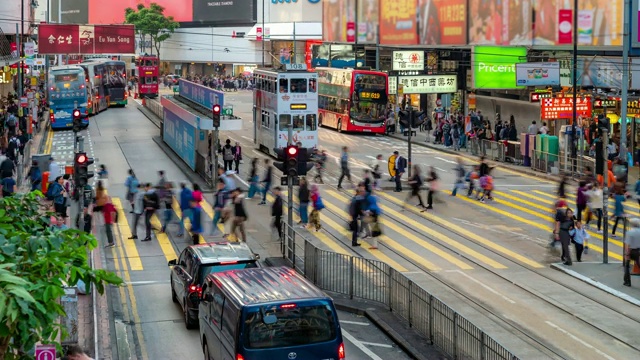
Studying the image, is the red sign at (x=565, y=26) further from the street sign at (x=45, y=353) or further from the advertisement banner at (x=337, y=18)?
the street sign at (x=45, y=353)

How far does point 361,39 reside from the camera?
252ft

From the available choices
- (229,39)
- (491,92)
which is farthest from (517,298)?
(229,39)

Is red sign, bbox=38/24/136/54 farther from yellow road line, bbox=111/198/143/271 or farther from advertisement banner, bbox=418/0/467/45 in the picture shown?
yellow road line, bbox=111/198/143/271

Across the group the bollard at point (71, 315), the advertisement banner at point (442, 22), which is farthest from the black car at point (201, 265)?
the advertisement banner at point (442, 22)

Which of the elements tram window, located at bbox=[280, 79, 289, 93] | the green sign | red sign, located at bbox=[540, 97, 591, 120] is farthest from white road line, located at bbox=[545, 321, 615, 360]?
the green sign

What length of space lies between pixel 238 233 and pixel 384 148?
25.3 meters

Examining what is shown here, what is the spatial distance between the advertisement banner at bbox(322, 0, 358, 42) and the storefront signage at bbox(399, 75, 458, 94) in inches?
925

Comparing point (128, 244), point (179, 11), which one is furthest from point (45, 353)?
point (179, 11)

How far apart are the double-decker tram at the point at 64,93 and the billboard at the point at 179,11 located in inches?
2506

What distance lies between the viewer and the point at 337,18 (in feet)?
274

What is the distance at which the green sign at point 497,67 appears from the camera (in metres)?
52.1

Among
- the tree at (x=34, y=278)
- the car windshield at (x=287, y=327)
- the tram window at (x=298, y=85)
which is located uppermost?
the tram window at (x=298, y=85)

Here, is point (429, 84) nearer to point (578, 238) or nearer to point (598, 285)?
point (578, 238)

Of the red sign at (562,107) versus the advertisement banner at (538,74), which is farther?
the advertisement banner at (538,74)
